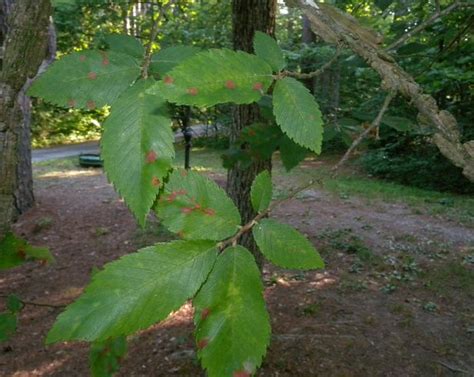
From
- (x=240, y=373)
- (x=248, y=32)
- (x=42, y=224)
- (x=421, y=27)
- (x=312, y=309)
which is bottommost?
(x=312, y=309)

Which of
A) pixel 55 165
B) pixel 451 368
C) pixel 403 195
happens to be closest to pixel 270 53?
pixel 451 368

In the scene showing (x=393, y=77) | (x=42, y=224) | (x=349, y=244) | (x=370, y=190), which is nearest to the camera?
(x=393, y=77)

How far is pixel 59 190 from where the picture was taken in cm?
935

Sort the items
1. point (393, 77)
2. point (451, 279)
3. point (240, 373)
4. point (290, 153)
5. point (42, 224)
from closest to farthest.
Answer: point (240, 373)
point (393, 77)
point (290, 153)
point (451, 279)
point (42, 224)

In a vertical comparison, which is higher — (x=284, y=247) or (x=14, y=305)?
(x=284, y=247)

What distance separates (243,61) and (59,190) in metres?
9.40

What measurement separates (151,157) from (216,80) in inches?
6.0

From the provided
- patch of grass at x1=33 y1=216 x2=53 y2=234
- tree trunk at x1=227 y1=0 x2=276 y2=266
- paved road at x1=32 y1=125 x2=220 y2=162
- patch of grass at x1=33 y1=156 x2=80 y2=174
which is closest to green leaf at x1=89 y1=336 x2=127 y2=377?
tree trunk at x1=227 y1=0 x2=276 y2=266

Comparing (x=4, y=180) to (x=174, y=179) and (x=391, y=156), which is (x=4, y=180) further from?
(x=391, y=156)

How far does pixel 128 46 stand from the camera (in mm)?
808

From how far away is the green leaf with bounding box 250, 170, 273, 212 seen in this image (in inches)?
30.5

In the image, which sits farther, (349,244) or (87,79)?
(349,244)

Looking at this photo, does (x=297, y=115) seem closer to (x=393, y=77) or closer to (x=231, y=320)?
(x=393, y=77)

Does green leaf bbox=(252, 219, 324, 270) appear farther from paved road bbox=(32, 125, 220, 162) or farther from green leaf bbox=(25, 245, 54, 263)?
paved road bbox=(32, 125, 220, 162)
